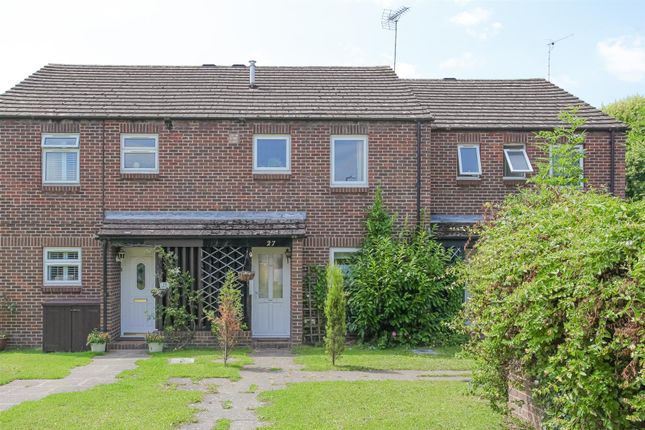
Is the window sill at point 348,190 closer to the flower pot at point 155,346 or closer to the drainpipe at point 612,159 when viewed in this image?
the flower pot at point 155,346

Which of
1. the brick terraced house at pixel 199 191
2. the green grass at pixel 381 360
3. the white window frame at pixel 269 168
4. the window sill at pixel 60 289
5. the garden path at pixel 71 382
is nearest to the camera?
the garden path at pixel 71 382

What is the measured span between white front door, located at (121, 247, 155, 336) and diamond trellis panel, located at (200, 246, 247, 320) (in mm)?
1538

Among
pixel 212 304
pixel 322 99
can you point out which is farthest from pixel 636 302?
pixel 322 99

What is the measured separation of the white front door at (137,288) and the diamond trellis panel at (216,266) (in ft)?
5.04

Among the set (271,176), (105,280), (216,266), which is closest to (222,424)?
(216,266)

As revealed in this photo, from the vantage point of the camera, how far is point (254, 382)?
1066 cm

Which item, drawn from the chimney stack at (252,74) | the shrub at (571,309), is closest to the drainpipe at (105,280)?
the chimney stack at (252,74)

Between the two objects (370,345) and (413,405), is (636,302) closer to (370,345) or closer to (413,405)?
(413,405)

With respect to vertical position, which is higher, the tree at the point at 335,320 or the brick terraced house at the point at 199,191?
the brick terraced house at the point at 199,191

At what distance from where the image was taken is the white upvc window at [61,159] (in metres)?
15.1

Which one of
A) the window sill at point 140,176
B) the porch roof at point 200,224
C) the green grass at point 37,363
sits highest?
the window sill at point 140,176

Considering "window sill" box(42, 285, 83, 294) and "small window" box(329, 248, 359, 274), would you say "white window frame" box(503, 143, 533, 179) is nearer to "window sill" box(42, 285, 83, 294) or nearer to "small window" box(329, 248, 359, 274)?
"small window" box(329, 248, 359, 274)

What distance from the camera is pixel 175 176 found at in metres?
15.2

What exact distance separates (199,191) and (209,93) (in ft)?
9.54
